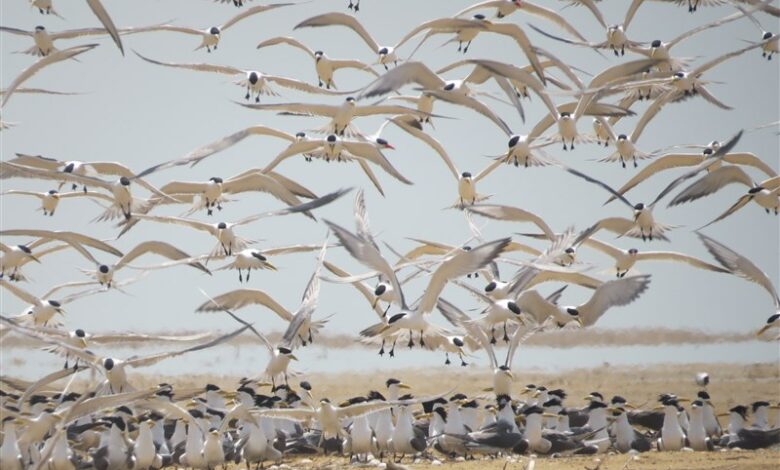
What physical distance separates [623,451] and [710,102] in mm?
4650

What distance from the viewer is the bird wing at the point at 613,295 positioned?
13078mm

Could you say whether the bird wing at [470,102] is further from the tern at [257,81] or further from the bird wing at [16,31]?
the bird wing at [16,31]

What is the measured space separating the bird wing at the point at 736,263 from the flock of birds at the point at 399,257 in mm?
17

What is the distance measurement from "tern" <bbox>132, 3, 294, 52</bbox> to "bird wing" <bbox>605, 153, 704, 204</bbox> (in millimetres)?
4825

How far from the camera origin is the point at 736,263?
49.9 feet

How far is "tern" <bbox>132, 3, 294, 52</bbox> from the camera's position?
16000mm

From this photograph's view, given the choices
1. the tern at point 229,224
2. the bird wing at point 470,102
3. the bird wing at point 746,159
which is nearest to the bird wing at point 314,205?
the tern at point 229,224

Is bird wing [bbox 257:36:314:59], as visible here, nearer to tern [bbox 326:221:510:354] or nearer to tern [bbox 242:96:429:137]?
tern [bbox 242:96:429:137]

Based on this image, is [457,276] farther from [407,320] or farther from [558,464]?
[558,464]

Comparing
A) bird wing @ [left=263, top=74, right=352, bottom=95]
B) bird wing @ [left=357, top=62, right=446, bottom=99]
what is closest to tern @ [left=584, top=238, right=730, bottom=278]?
bird wing @ [left=357, top=62, right=446, bottom=99]

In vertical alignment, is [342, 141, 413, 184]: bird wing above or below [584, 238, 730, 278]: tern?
above

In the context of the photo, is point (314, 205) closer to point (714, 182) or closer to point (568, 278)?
point (568, 278)

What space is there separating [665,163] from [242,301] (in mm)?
5549

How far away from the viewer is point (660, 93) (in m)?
17.5
